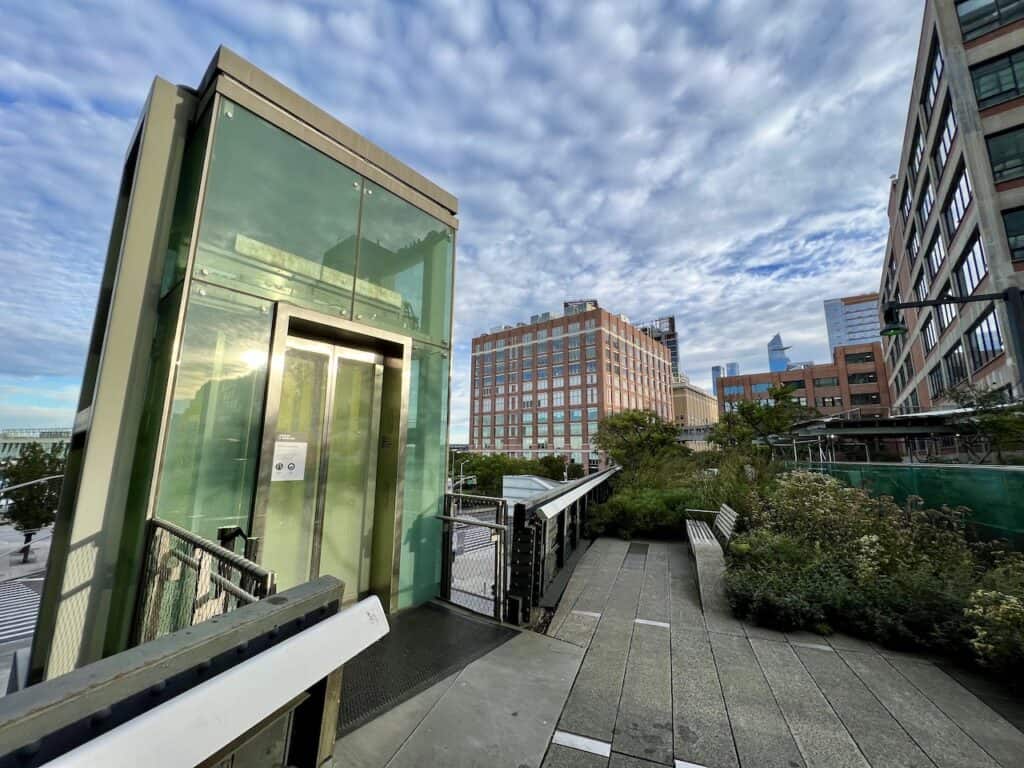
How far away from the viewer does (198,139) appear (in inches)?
168

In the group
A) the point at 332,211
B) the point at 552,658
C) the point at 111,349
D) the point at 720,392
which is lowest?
the point at 552,658

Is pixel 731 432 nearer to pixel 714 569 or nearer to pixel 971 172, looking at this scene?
pixel 971 172

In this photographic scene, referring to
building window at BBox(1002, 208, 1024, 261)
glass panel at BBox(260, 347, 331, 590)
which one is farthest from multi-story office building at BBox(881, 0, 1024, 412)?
glass panel at BBox(260, 347, 331, 590)

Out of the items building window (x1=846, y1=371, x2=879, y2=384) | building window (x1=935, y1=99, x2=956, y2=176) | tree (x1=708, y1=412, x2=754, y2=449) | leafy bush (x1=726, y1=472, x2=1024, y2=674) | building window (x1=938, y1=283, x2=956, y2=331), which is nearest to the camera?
leafy bush (x1=726, y1=472, x2=1024, y2=674)

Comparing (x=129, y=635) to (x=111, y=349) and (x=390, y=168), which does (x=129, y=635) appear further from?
(x=390, y=168)

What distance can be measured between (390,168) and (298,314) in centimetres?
259

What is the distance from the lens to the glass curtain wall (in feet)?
12.7

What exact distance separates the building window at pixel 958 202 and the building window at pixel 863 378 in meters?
53.7

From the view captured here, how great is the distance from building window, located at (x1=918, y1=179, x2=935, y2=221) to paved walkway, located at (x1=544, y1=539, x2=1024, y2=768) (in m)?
31.5

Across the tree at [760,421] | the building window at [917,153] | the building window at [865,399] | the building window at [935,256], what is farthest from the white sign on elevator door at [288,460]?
the building window at [865,399]

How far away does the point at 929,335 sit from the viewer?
29328mm

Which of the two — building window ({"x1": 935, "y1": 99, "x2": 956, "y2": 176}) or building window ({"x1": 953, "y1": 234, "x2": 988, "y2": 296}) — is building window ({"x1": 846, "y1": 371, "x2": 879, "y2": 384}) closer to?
building window ({"x1": 953, "y1": 234, "x2": 988, "y2": 296})

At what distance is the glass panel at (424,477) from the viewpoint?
5254 mm

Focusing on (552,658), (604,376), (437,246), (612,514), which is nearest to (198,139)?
(437,246)
